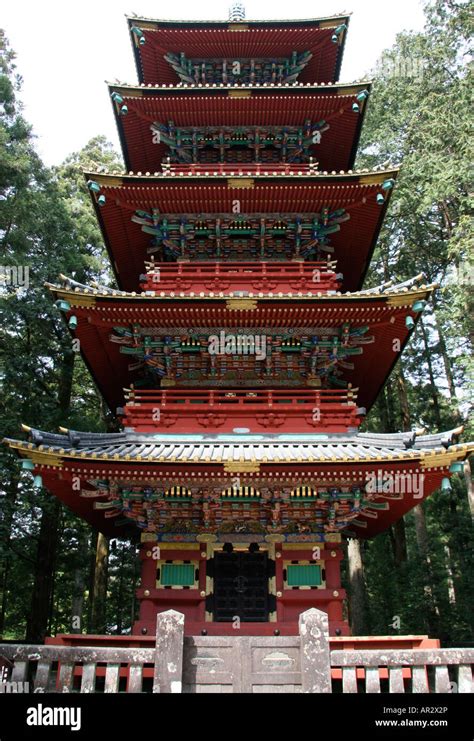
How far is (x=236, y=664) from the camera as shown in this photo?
26.9 feet

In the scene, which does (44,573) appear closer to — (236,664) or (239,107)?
(236,664)

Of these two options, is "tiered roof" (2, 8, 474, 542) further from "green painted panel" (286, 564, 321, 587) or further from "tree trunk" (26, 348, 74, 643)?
"tree trunk" (26, 348, 74, 643)

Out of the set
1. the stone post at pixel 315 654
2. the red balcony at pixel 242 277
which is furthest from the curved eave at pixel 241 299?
the stone post at pixel 315 654

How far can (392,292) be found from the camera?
13.6m

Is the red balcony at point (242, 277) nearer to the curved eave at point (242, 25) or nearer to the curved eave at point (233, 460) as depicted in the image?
the curved eave at point (233, 460)

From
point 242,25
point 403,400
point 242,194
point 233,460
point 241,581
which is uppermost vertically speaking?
point 242,25

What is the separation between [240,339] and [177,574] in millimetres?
5514

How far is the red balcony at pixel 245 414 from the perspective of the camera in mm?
14094

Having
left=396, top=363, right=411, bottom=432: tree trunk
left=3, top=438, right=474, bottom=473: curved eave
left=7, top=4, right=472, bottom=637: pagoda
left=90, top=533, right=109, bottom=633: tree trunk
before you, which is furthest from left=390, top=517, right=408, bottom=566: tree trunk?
left=3, top=438, right=474, bottom=473: curved eave

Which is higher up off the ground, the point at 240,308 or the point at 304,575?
the point at 240,308

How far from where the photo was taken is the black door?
12.5m

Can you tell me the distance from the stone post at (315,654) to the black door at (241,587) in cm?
455

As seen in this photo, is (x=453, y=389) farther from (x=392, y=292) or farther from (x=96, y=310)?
(x=96, y=310)

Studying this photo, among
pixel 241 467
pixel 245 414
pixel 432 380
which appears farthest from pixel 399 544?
pixel 241 467
